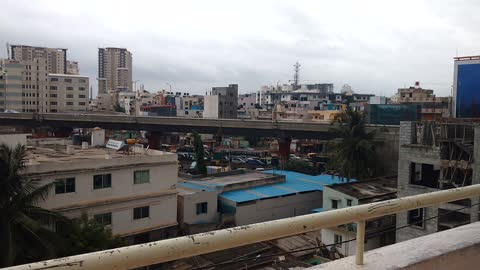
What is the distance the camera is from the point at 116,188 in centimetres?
1803

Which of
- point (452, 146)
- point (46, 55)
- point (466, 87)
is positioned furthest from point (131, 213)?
point (46, 55)

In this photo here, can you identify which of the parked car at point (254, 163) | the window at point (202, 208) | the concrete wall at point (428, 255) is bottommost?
the parked car at point (254, 163)

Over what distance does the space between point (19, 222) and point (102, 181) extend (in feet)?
24.4

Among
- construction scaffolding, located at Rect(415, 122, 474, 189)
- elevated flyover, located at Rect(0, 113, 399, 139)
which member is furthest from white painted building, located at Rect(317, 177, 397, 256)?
elevated flyover, located at Rect(0, 113, 399, 139)

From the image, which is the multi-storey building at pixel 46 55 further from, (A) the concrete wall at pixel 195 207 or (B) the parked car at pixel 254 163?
(A) the concrete wall at pixel 195 207

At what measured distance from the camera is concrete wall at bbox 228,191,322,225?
72.0 feet

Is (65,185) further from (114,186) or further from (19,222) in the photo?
(19,222)

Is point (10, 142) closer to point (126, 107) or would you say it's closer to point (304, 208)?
point (304, 208)

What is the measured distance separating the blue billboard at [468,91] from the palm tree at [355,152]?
669cm

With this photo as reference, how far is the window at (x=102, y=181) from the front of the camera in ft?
57.1

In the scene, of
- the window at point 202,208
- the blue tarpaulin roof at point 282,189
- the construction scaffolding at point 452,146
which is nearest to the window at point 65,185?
the window at point 202,208

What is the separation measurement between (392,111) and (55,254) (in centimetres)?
4075

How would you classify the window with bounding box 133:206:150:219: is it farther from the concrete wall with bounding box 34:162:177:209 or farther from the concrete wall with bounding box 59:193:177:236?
the concrete wall with bounding box 34:162:177:209

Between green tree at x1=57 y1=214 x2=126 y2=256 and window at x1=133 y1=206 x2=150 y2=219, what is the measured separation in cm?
402
